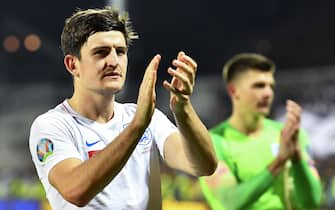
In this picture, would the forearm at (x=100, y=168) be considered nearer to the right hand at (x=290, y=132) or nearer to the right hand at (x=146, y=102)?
the right hand at (x=146, y=102)

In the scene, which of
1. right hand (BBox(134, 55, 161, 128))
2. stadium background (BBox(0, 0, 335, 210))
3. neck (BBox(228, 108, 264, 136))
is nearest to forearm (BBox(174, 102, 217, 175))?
right hand (BBox(134, 55, 161, 128))

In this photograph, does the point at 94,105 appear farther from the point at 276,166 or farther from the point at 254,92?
the point at 254,92

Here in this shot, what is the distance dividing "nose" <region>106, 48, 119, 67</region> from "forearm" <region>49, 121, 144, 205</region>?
23 centimetres

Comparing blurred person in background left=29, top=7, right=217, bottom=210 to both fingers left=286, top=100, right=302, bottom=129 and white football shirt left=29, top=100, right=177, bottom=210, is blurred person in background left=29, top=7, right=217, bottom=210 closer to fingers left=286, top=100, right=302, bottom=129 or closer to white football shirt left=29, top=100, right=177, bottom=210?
white football shirt left=29, top=100, right=177, bottom=210

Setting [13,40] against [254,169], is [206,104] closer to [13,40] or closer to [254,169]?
[13,40]

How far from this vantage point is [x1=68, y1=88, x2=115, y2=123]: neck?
2.15 meters

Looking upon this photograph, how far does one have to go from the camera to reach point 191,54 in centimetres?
571

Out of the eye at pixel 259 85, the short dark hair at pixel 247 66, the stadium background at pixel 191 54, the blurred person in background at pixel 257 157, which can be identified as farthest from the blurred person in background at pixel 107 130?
the stadium background at pixel 191 54

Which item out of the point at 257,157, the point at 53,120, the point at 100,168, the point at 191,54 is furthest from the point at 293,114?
the point at 191,54

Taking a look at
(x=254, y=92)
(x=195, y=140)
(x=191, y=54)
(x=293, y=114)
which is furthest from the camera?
(x=191, y=54)

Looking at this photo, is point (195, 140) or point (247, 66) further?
point (247, 66)

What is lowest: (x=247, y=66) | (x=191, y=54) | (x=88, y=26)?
(x=191, y=54)

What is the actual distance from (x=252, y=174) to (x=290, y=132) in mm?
456

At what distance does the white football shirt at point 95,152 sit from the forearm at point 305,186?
102 cm
